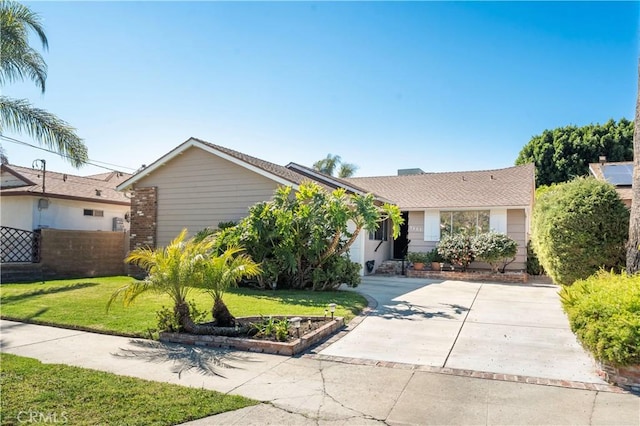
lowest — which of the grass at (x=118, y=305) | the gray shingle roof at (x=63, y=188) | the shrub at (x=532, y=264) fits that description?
the grass at (x=118, y=305)

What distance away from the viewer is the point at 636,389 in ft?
15.1

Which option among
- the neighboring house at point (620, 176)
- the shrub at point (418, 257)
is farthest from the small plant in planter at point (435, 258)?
the neighboring house at point (620, 176)

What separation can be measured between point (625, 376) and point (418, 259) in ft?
42.7

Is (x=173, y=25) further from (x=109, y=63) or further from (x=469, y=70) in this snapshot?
(x=469, y=70)

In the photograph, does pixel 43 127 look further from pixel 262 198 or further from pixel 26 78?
pixel 262 198

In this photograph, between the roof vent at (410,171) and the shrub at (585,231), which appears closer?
the shrub at (585,231)

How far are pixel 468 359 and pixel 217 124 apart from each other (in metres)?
14.8

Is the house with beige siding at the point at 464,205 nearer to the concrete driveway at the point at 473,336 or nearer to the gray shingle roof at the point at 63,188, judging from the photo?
the concrete driveway at the point at 473,336

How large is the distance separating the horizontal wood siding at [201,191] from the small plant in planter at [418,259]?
739 centimetres

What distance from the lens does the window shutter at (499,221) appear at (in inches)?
683

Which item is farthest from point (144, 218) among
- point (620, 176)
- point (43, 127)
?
point (620, 176)

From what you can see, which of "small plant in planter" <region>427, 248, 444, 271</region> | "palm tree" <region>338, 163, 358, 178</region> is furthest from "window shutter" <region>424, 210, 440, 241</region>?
→ "palm tree" <region>338, 163, 358, 178</region>

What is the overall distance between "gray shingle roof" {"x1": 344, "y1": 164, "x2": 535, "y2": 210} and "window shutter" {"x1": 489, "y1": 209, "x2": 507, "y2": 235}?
396 mm

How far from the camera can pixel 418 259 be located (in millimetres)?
17672
